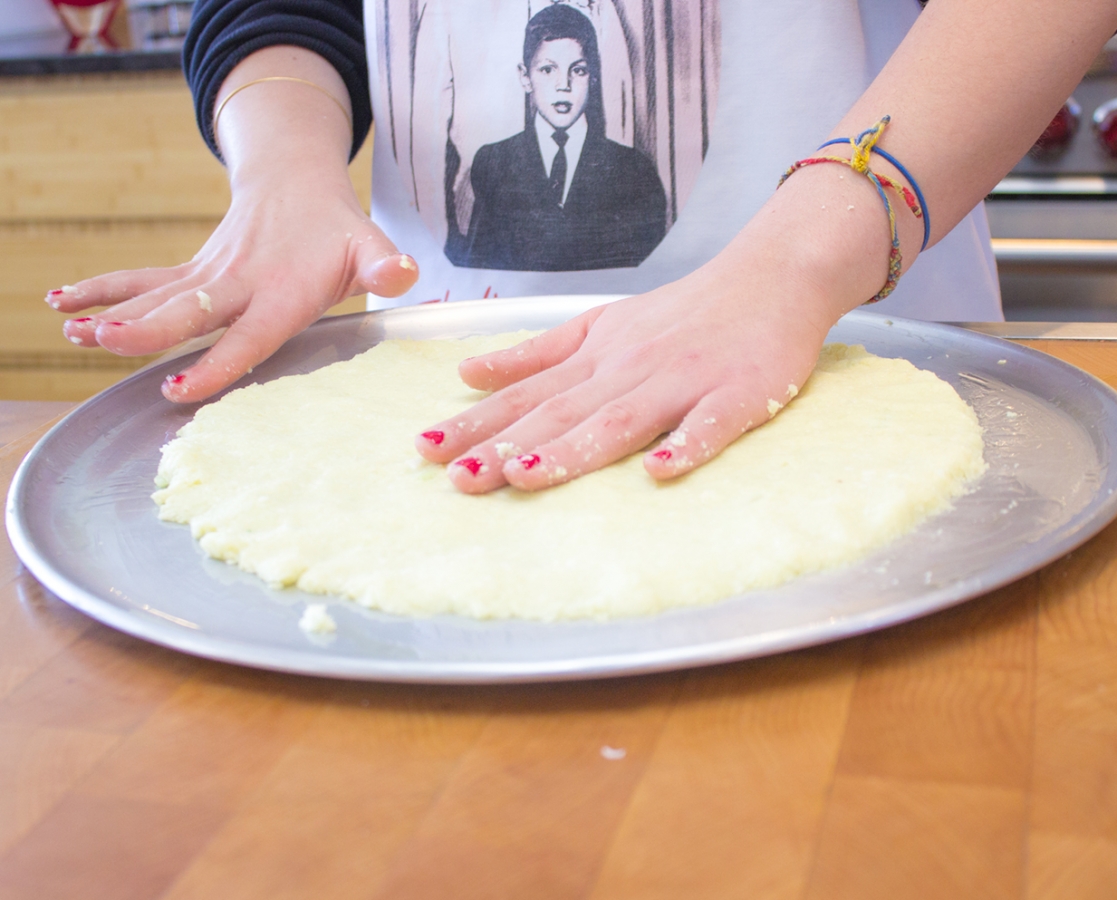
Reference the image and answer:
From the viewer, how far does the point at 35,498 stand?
0.62 meters

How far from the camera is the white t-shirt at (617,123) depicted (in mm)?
966

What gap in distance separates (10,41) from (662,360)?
9.01 feet

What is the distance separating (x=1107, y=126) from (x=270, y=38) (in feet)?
4.21

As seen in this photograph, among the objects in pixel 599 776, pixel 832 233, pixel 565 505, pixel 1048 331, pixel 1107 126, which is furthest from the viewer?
pixel 1107 126

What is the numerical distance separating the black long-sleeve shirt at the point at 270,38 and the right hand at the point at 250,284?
22 centimetres

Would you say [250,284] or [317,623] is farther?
[250,284]

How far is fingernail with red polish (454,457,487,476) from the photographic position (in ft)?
1.89

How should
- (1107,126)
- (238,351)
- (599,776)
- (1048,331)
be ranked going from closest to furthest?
(599,776), (238,351), (1048,331), (1107,126)

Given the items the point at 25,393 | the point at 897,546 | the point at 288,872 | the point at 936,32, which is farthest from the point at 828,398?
the point at 25,393

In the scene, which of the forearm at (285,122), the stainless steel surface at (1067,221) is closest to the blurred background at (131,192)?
the stainless steel surface at (1067,221)

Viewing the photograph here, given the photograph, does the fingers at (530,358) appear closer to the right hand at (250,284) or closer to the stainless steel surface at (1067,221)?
the right hand at (250,284)

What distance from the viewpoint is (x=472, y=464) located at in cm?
58

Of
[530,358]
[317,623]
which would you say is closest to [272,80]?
[530,358]

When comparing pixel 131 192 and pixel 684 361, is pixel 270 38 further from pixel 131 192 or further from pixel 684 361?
pixel 131 192
